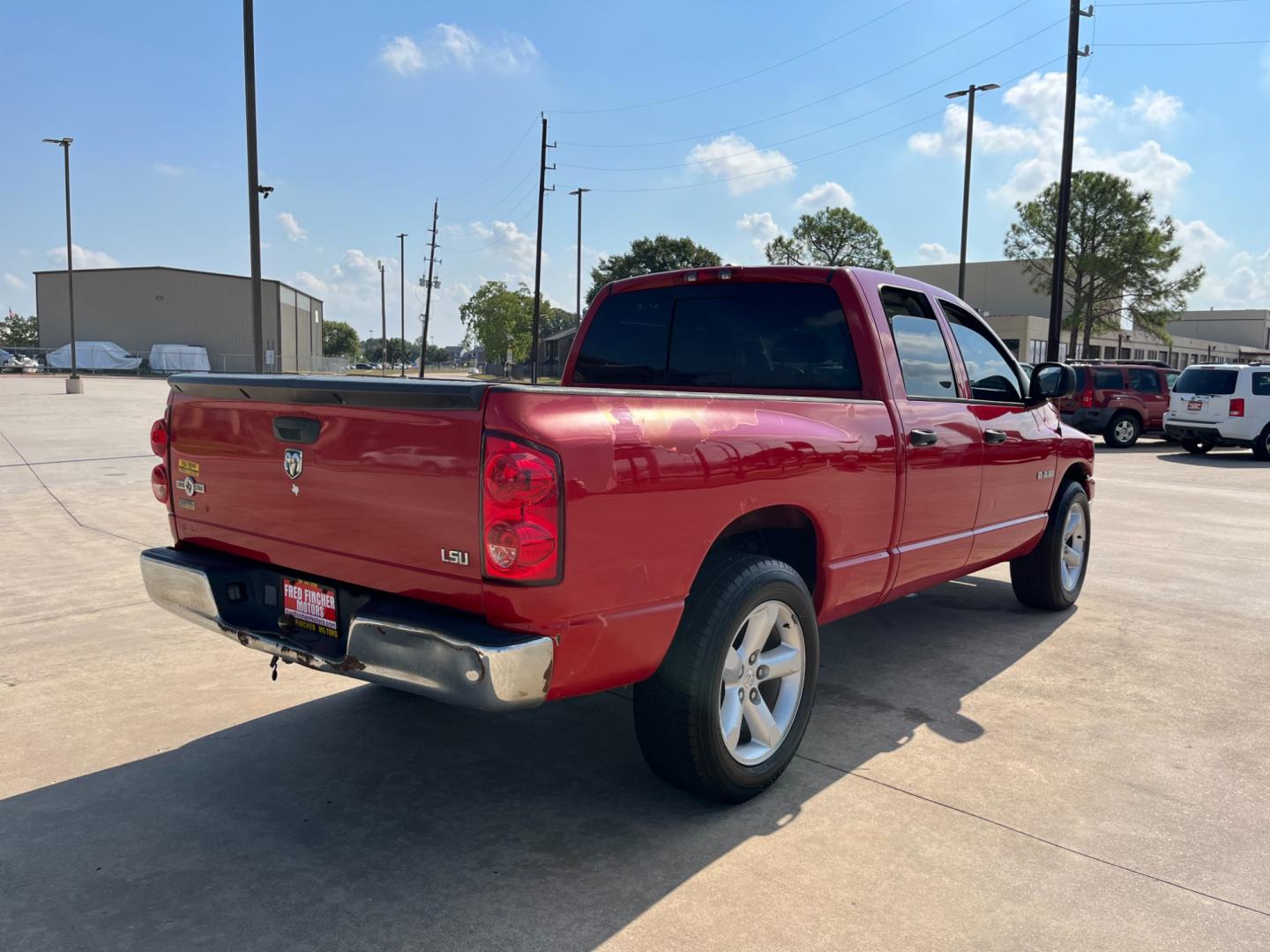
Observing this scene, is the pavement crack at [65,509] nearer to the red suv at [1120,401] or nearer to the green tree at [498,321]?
the red suv at [1120,401]

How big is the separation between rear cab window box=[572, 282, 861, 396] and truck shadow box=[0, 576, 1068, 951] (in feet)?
5.08

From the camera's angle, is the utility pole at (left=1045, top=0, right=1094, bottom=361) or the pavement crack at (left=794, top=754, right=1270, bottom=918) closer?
the pavement crack at (left=794, top=754, right=1270, bottom=918)

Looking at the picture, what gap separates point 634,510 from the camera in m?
2.75

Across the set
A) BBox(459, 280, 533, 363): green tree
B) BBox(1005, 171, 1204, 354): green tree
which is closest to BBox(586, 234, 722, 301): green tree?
BBox(459, 280, 533, 363): green tree

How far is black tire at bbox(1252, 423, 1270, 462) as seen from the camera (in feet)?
58.7

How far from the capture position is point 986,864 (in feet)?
9.64

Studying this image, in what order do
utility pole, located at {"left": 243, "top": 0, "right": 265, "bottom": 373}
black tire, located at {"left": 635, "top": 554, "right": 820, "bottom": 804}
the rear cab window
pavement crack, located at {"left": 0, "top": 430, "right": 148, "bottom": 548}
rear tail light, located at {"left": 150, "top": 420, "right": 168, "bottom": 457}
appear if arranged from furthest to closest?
utility pole, located at {"left": 243, "top": 0, "right": 265, "bottom": 373} < pavement crack, located at {"left": 0, "top": 430, "right": 148, "bottom": 548} < the rear cab window < rear tail light, located at {"left": 150, "top": 420, "right": 168, "bottom": 457} < black tire, located at {"left": 635, "top": 554, "right": 820, "bottom": 804}

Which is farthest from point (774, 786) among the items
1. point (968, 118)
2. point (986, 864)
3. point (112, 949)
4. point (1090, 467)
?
point (968, 118)

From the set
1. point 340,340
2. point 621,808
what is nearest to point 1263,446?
point 621,808

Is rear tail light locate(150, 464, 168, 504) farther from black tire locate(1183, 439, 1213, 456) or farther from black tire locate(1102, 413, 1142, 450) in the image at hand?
black tire locate(1102, 413, 1142, 450)

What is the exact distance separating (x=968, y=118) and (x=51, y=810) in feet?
113

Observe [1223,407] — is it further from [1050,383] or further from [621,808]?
[621,808]

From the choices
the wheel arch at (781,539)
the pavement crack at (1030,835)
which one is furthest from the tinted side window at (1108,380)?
the pavement crack at (1030,835)

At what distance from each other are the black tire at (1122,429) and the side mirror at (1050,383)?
17.4m
